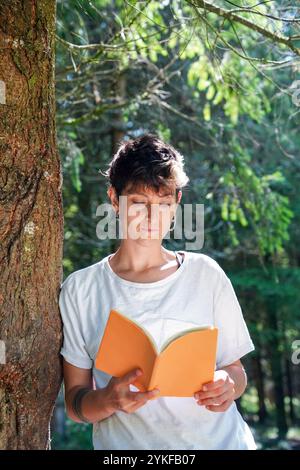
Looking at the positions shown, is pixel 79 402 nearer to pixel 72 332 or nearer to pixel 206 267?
pixel 72 332

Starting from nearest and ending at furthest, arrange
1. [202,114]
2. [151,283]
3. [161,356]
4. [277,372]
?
1. [161,356]
2. [151,283]
3. [202,114]
4. [277,372]

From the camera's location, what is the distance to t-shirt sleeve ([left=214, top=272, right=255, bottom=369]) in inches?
86.7

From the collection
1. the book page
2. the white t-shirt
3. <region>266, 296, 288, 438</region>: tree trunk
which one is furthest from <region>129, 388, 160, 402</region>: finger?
<region>266, 296, 288, 438</region>: tree trunk

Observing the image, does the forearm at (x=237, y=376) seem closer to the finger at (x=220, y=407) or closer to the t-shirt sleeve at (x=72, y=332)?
the finger at (x=220, y=407)

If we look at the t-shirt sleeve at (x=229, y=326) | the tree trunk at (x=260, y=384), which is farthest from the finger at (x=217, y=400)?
the tree trunk at (x=260, y=384)

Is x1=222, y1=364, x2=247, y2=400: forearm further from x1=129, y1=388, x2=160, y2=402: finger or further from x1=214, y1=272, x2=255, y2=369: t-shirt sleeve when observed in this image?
x1=129, y1=388, x2=160, y2=402: finger

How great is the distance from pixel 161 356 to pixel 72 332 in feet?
1.57

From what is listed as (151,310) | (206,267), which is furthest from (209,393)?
(206,267)

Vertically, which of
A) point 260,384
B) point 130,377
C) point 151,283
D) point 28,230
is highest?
point 28,230

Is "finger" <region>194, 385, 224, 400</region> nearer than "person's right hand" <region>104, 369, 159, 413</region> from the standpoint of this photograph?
No

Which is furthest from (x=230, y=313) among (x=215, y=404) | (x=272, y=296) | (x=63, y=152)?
(x=272, y=296)

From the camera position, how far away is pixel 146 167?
7.19 ft

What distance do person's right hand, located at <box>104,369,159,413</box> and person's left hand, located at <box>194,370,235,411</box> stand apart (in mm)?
193
